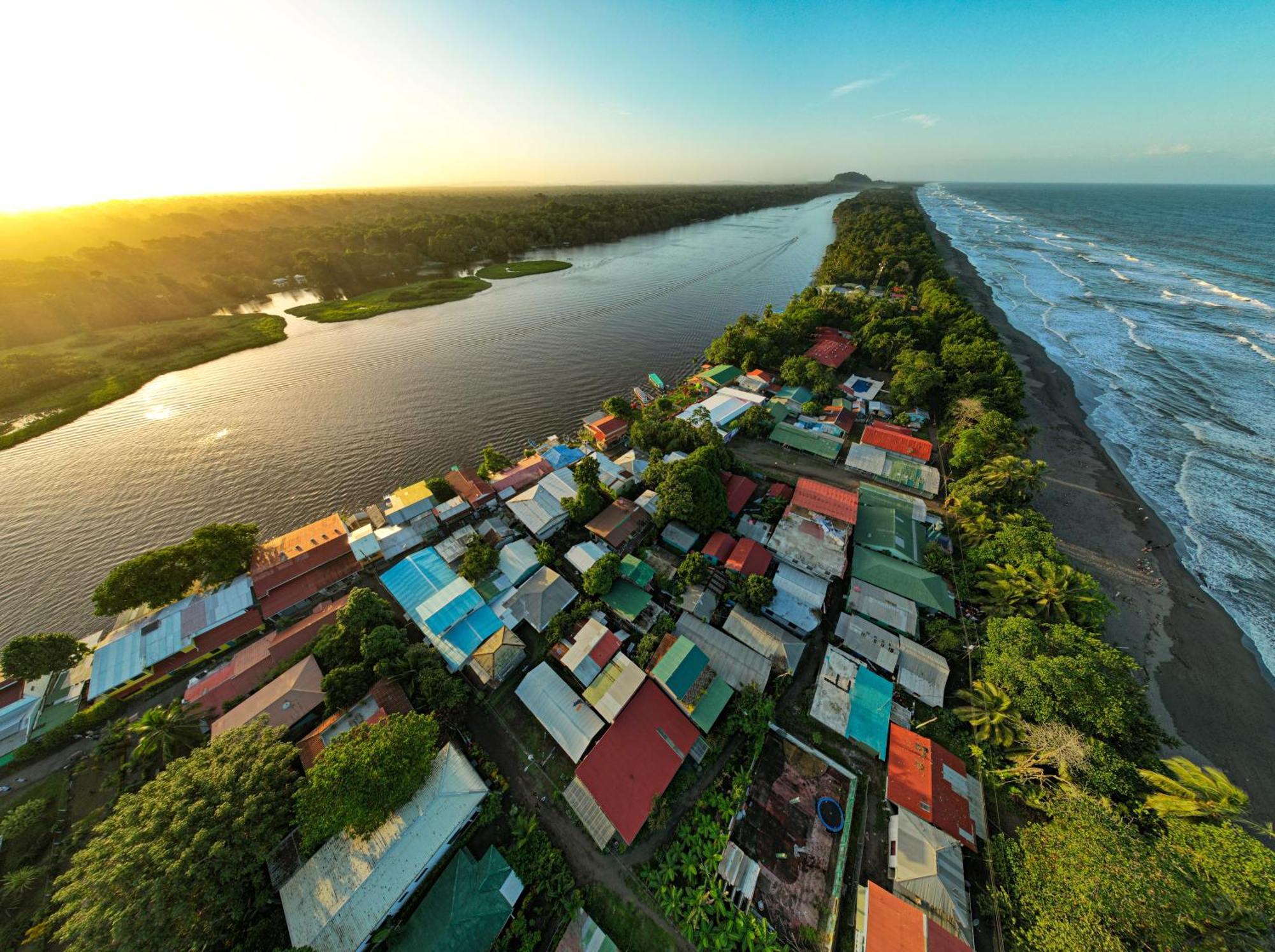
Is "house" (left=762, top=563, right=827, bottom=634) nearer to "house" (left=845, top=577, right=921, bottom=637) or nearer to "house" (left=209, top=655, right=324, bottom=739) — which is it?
"house" (left=845, top=577, right=921, bottom=637)

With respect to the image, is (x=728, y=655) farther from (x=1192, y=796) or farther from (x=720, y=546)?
(x=1192, y=796)

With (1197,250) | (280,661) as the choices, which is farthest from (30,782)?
(1197,250)

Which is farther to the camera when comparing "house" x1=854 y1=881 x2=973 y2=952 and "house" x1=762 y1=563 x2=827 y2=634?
"house" x1=762 y1=563 x2=827 y2=634

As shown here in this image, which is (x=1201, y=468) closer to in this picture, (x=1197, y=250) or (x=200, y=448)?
(x=200, y=448)

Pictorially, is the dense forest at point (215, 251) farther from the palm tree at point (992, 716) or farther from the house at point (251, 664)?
the palm tree at point (992, 716)

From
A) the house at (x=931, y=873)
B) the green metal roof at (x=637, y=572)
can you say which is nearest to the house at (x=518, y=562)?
the green metal roof at (x=637, y=572)

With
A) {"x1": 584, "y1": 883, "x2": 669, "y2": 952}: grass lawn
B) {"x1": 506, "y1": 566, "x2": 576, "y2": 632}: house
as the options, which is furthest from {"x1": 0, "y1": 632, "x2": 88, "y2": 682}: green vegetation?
{"x1": 584, "y1": 883, "x2": 669, "y2": 952}: grass lawn

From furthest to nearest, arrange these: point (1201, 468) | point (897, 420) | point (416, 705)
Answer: point (897, 420) → point (1201, 468) → point (416, 705)
